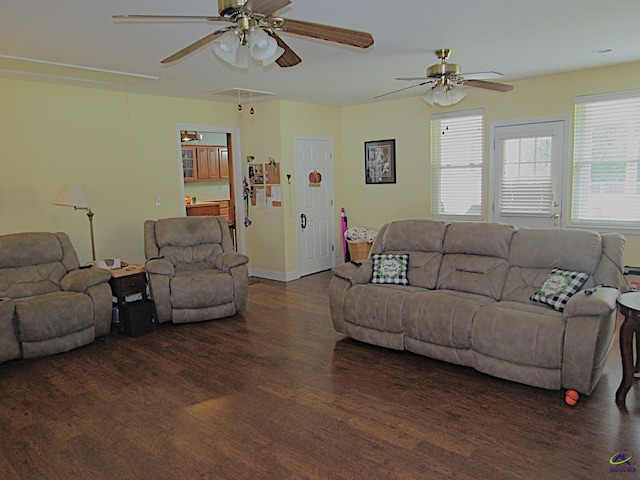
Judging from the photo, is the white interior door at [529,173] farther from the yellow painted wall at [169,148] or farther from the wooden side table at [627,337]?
the wooden side table at [627,337]

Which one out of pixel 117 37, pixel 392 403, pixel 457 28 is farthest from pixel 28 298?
pixel 457 28

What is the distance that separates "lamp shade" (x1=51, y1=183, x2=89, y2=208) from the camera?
4.74m

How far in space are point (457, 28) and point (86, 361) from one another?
4.11 meters

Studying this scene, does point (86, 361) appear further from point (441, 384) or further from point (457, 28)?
point (457, 28)

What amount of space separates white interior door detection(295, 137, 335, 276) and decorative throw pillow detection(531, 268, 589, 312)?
402 centimetres

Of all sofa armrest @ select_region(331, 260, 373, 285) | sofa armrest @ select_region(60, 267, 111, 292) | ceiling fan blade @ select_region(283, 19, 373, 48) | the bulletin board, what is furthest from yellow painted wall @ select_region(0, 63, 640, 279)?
ceiling fan blade @ select_region(283, 19, 373, 48)

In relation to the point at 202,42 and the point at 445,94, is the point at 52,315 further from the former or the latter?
the point at 445,94

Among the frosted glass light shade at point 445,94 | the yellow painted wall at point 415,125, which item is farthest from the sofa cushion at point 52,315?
the yellow painted wall at point 415,125

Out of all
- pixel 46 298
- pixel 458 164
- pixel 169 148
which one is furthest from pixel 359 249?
pixel 46 298

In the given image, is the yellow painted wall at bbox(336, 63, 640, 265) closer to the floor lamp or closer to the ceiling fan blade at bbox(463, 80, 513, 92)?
the ceiling fan blade at bbox(463, 80, 513, 92)

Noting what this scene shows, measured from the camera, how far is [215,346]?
13.9 ft

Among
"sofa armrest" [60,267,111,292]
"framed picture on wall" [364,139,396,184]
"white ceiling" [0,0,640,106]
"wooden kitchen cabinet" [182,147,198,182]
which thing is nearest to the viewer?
"white ceiling" [0,0,640,106]

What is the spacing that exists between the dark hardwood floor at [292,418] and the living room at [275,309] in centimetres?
2

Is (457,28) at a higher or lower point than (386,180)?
higher
